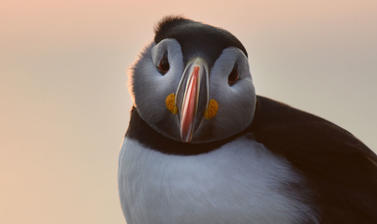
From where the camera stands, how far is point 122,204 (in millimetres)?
1952

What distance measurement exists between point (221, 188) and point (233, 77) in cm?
31

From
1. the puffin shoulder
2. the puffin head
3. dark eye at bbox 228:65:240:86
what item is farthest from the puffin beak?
the puffin shoulder

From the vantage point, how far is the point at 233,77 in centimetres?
168

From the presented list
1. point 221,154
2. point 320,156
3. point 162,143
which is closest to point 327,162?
point 320,156

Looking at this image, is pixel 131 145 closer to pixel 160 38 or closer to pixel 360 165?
pixel 160 38

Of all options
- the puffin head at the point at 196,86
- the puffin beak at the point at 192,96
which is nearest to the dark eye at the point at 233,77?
the puffin head at the point at 196,86

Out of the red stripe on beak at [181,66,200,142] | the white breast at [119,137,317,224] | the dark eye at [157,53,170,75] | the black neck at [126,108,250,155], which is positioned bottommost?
the white breast at [119,137,317,224]

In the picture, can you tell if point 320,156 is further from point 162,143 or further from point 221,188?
point 162,143

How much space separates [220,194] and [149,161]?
0.79 ft

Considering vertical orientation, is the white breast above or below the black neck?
below

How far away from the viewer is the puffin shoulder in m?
1.73

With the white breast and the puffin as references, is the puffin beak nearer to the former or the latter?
the puffin

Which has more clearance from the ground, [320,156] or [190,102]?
[190,102]

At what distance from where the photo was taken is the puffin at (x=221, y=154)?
1.63 metres
